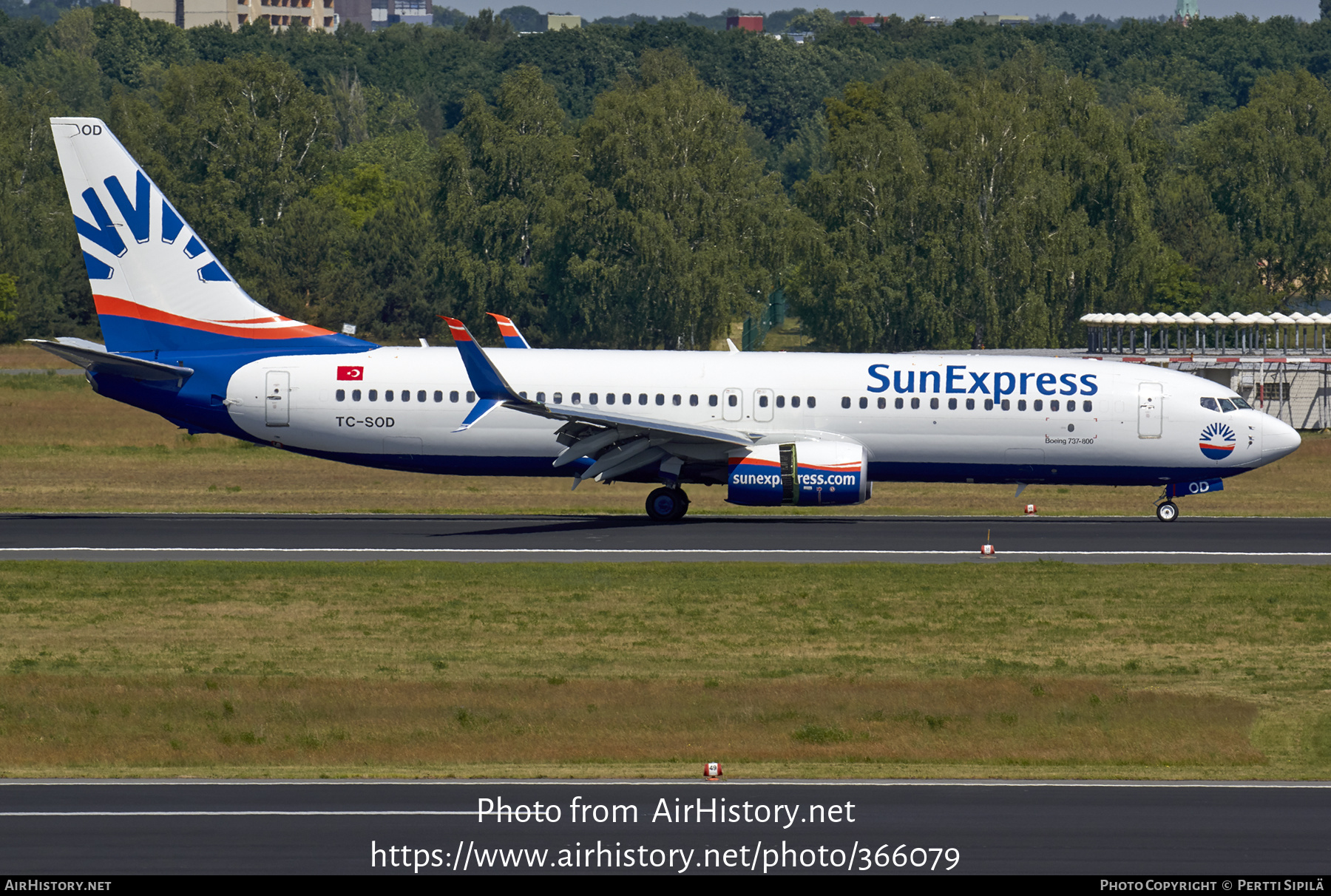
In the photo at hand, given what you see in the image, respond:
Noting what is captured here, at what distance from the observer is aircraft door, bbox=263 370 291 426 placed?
4016cm

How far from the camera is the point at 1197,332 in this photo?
3211 inches

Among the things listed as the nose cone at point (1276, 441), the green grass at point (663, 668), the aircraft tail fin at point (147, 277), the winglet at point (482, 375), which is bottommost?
the green grass at point (663, 668)

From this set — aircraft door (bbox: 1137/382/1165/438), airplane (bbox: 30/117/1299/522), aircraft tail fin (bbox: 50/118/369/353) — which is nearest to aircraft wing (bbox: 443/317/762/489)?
airplane (bbox: 30/117/1299/522)

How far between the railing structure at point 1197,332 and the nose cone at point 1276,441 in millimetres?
34823

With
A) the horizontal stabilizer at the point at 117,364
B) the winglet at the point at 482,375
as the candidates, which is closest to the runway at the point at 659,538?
the winglet at the point at 482,375

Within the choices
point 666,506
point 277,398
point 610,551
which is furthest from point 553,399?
point 277,398

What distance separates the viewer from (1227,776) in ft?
59.0

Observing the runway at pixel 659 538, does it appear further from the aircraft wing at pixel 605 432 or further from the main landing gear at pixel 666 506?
the aircraft wing at pixel 605 432

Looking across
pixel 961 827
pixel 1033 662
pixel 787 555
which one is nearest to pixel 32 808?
pixel 961 827

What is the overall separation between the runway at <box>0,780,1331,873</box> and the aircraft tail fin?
25022mm

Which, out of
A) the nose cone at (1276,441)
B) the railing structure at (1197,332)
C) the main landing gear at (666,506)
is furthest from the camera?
the railing structure at (1197,332)

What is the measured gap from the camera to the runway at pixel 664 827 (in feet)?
46.6

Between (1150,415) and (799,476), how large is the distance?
9253mm

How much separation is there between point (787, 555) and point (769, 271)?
2659 inches
